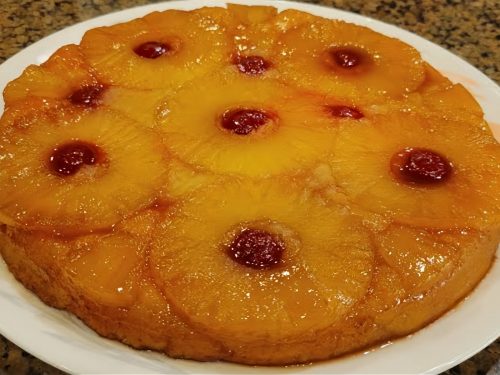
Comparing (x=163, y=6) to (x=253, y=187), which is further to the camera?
(x=163, y=6)

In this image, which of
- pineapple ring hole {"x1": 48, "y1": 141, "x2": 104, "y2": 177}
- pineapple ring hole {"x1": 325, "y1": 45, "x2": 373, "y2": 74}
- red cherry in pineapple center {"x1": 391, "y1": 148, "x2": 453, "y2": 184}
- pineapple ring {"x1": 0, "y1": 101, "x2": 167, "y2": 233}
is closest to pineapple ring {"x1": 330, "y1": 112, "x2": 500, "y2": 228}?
red cherry in pineapple center {"x1": 391, "y1": 148, "x2": 453, "y2": 184}

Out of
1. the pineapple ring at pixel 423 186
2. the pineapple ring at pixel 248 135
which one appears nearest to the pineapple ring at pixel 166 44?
the pineapple ring at pixel 248 135

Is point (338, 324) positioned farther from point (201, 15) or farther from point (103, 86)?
point (201, 15)

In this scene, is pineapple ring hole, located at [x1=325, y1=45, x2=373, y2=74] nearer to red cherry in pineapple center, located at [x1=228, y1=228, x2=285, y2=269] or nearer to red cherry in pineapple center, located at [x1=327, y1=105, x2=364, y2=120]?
red cherry in pineapple center, located at [x1=327, y1=105, x2=364, y2=120]

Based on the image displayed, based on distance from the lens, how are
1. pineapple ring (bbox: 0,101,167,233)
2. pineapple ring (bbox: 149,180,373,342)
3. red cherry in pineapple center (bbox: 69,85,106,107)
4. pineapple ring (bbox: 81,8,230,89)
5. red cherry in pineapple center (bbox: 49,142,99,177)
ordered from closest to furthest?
pineapple ring (bbox: 149,180,373,342) → pineapple ring (bbox: 0,101,167,233) → red cherry in pineapple center (bbox: 49,142,99,177) → red cherry in pineapple center (bbox: 69,85,106,107) → pineapple ring (bbox: 81,8,230,89)

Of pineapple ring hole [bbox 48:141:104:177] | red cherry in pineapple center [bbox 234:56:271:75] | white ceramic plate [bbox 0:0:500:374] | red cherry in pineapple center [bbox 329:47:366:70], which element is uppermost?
pineapple ring hole [bbox 48:141:104:177]

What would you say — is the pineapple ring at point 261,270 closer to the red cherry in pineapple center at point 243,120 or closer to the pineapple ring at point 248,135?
the pineapple ring at point 248,135

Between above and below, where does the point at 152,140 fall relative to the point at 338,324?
above

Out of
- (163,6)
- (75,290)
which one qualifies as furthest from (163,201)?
(163,6)
